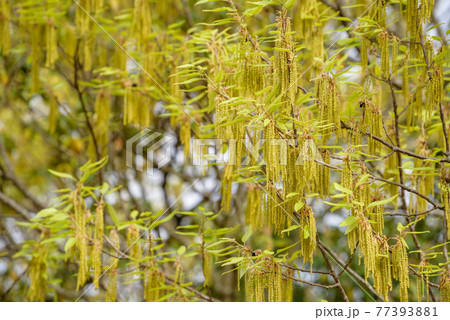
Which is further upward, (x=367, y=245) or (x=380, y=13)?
(x=380, y=13)

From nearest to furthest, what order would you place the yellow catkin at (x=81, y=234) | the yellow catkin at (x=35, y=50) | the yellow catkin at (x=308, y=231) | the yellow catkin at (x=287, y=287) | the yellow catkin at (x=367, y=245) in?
the yellow catkin at (x=367, y=245) < the yellow catkin at (x=308, y=231) < the yellow catkin at (x=287, y=287) < the yellow catkin at (x=81, y=234) < the yellow catkin at (x=35, y=50)

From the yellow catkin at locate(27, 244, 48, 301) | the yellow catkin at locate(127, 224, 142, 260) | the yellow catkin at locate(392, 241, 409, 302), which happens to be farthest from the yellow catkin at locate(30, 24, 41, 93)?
the yellow catkin at locate(392, 241, 409, 302)

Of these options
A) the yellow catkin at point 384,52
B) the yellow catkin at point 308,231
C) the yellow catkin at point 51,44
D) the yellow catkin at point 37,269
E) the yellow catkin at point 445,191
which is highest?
the yellow catkin at point 51,44

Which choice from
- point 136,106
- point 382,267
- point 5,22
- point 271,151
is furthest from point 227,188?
point 5,22

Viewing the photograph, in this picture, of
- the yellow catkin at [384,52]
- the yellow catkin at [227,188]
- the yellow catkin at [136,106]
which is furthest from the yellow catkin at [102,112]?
the yellow catkin at [384,52]

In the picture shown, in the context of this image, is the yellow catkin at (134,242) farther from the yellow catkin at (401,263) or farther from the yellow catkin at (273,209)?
the yellow catkin at (401,263)

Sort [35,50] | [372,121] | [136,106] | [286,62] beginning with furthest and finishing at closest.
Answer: [35,50], [136,106], [372,121], [286,62]

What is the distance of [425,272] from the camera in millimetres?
1386

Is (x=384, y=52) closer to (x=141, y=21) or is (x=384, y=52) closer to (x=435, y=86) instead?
(x=435, y=86)

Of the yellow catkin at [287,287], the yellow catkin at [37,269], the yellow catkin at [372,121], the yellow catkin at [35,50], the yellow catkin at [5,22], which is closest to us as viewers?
the yellow catkin at [372,121]

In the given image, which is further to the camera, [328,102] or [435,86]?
[435,86]

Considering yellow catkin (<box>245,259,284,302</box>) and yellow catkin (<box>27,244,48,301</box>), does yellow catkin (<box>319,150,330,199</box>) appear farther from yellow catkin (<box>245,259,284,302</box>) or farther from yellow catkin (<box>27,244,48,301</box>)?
yellow catkin (<box>27,244,48,301</box>)

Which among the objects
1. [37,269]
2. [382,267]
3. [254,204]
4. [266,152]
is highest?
[266,152]
